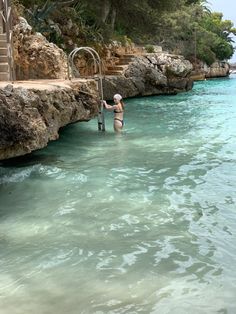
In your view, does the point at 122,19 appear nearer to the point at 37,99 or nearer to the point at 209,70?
the point at 37,99

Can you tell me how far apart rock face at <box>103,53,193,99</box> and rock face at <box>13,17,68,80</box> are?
11.0 meters

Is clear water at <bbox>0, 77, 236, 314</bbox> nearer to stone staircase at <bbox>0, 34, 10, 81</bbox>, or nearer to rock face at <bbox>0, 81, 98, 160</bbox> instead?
rock face at <bbox>0, 81, 98, 160</bbox>

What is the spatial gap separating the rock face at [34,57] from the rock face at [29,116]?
15.6 ft

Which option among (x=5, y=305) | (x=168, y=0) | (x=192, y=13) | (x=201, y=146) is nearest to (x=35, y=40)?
(x=201, y=146)

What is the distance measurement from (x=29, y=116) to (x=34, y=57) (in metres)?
7.89

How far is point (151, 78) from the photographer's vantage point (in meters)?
31.9

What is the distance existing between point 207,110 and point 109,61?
32.9 feet

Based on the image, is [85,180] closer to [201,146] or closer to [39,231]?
[39,231]

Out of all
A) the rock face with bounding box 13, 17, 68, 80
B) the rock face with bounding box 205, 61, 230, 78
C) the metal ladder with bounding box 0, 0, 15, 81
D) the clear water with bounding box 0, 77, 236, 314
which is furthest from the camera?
the rock face with bounding box 205, 61, 230, 78

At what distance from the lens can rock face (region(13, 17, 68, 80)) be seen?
1560 cm

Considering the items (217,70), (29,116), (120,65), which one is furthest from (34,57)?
(217,70)

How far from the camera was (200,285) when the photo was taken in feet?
15.5

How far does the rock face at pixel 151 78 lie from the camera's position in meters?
29.1

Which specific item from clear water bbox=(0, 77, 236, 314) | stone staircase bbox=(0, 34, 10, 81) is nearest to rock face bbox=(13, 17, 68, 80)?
stone staircase bbox=(0, 34, 10, 81)
